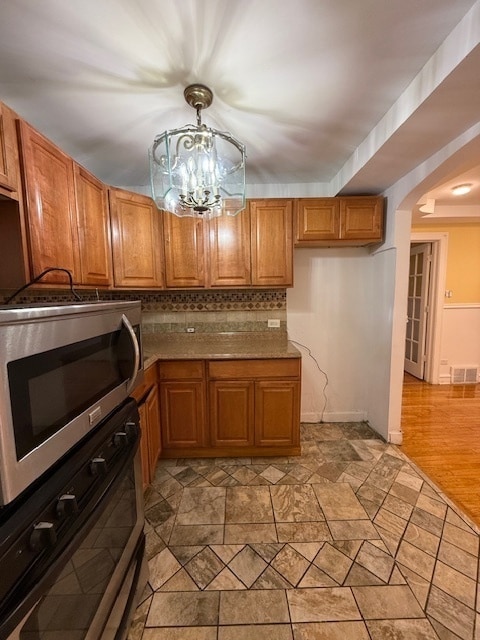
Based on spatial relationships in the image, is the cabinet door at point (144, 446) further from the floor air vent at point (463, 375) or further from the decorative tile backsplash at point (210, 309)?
the floor air vent at point (463, 375)

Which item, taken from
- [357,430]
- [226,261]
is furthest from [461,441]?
[226,261]

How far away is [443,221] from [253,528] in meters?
4.13

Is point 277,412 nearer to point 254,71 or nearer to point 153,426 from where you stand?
point 153,426

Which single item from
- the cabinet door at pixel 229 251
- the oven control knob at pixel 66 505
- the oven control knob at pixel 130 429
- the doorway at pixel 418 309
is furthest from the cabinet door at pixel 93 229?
the doorway at pixel 418 309

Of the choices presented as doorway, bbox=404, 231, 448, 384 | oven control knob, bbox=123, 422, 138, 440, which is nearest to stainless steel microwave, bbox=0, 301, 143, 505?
oven control knob, bbox=123, 422, 138, 440

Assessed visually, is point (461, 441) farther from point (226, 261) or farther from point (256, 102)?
point (256, 102)

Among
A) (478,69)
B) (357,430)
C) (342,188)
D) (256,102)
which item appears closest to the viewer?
(478,69)

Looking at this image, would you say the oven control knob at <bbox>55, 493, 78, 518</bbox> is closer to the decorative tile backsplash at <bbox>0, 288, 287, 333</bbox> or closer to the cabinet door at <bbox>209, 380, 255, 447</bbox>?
the cabinet door at <bbox>209, 380, 255, 447</bbox>

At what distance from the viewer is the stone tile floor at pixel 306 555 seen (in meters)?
1.16

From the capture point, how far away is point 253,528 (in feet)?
5.31

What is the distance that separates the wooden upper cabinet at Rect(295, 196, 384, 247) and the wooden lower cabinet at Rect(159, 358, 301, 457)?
3.70 feet

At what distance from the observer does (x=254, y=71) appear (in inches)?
50.1

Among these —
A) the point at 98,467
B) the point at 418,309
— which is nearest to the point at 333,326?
the point at 418,309

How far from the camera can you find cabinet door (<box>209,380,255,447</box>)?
7.20ft
